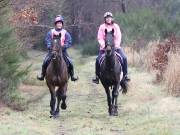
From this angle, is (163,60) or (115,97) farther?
(163,60)

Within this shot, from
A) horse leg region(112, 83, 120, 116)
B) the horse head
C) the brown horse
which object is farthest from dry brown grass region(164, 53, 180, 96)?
the brown horse

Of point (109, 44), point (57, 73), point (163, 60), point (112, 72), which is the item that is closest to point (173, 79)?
point (112, 72)

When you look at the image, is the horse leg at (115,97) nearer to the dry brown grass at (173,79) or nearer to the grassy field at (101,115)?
the grassy field at (101,115)

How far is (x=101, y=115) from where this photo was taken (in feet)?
54.1

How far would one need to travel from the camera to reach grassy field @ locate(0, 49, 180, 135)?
12.9 meters

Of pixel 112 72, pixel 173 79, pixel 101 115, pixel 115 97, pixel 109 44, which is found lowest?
pixel 101 115

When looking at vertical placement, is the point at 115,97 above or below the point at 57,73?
below

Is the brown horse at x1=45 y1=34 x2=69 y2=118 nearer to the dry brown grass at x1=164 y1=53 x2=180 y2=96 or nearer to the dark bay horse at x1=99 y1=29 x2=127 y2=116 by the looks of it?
the dark bay horse at x1=99 y1=29 x2=127 y2=116

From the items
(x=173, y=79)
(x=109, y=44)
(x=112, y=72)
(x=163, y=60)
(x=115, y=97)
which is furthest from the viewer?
(x=163, y=60)

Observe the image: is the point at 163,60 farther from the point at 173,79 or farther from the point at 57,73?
the point at 57,73

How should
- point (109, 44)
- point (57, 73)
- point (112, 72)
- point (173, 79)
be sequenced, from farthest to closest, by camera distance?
1. point (173, 79)
2. point (112, 72)
3. point (57, 73)
4. point (109, 44)

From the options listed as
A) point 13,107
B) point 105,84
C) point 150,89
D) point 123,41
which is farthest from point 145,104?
point 123,41

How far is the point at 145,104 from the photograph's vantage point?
17422 mm

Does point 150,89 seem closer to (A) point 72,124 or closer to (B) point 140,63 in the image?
(A) point 72,124
